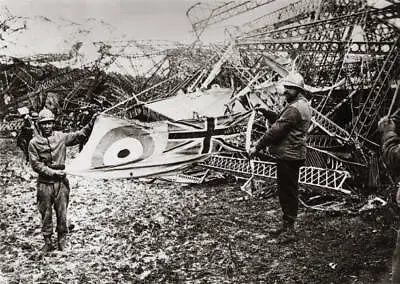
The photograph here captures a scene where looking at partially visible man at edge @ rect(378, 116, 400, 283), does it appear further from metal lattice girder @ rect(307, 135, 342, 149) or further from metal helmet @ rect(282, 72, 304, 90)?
metal lattice girder @ rect(307, 135, 342, 149)

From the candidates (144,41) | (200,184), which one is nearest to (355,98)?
(200,184)

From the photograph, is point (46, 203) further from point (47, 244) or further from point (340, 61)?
point (340, 61)

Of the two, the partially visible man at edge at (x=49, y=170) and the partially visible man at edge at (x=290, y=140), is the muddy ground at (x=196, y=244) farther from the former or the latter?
the partially visible man at edge at (x=290, y=140)

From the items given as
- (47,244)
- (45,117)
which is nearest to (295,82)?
(45,117)

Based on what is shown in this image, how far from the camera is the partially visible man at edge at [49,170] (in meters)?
6.12

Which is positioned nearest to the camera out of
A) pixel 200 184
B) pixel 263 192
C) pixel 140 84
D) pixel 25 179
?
pixel 263 192

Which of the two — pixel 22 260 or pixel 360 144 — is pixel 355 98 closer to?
pixel 360 144

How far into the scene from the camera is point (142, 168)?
622 cm

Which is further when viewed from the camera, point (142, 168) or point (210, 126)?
point (210, 126)

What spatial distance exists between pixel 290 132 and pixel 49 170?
3.21m

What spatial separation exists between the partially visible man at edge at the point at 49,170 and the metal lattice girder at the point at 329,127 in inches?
149

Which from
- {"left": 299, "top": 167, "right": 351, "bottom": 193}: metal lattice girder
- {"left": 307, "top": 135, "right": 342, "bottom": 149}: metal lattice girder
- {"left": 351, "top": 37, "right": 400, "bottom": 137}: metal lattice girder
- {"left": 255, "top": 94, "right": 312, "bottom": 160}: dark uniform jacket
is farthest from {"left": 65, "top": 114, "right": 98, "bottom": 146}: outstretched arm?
{"left": 351, "top": 37, "right": 400, "bottom": 137}: metal lattice girder

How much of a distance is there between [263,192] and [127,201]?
8.96 feet

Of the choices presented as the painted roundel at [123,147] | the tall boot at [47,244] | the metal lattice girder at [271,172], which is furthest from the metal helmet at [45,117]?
the metal lattice girder at [271,172]
